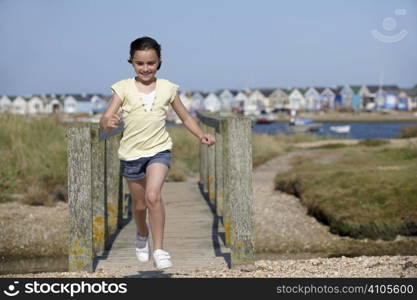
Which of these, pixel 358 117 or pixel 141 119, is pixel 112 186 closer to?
pixel 141 119

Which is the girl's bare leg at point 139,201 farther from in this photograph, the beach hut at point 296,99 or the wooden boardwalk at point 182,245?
the beach hut at point 296,99

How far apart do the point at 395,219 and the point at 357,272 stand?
5.74 metres

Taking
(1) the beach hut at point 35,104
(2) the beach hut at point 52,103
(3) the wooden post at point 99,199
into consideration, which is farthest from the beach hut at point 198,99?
(3) the wooden post at point 99,199

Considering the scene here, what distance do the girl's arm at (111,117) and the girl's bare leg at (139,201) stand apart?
1.95 ft

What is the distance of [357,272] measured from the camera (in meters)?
7.64

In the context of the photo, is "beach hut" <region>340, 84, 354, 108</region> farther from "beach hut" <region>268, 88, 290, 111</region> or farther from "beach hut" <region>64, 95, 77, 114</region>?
"beach hut" <region>64, 95, 77, 114</region>

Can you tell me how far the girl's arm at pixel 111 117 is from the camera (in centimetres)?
622

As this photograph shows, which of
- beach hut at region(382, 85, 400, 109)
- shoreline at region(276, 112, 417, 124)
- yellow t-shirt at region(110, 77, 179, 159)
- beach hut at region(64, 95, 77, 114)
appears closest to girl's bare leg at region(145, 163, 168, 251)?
yellow t-shirt at region(110, 77, 179, 159)

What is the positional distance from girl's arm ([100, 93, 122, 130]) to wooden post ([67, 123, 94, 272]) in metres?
0.89

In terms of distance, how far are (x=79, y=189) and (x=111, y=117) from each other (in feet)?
3.92

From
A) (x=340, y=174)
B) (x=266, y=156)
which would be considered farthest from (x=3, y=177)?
(x=266, y=156)

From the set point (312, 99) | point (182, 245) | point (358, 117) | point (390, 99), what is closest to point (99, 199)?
point (182, 245)

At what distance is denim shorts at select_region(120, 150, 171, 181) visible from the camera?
6.45 metres

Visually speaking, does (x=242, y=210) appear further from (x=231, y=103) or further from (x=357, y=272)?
(x=231, y=103)
